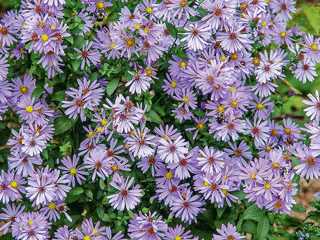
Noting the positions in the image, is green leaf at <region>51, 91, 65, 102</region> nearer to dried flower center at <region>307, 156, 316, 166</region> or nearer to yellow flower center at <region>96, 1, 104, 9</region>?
yellow flower center at <region>96, 1, 104, 9</region>

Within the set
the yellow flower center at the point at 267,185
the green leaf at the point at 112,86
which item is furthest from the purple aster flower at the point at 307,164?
the green leaf at the point at 112,86

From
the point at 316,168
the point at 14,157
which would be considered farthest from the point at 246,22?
the point at 14,157

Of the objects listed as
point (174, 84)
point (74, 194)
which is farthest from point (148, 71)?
point (74, 194)

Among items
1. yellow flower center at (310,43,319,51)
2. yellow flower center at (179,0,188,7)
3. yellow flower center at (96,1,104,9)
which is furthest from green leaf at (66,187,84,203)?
yellow flower center at (310,43,319,51)

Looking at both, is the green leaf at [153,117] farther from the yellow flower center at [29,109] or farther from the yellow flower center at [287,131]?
the yellow flower center at [287,131]

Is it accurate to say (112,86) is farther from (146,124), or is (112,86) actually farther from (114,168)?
(114,168)

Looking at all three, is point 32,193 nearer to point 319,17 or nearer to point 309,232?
point 309,232
